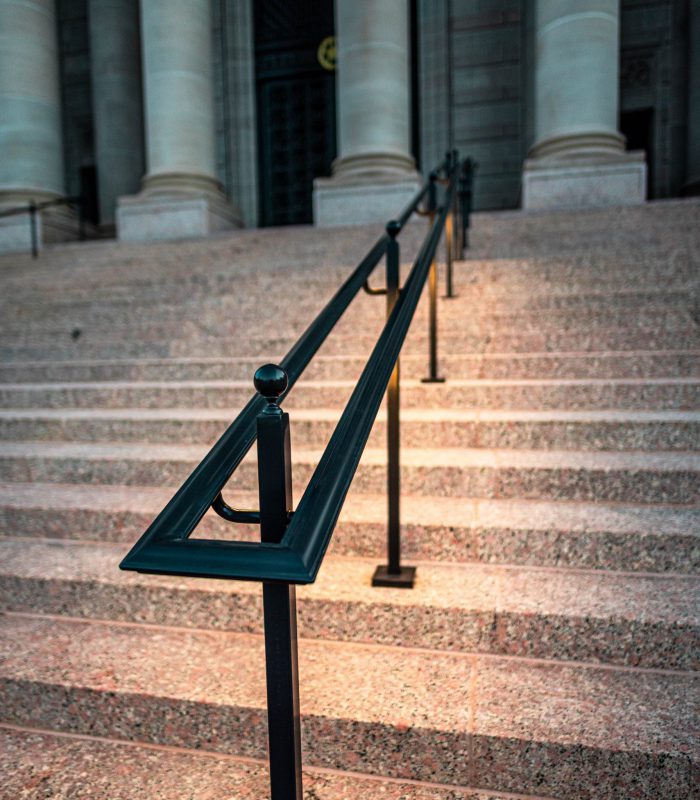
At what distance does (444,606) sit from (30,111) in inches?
513

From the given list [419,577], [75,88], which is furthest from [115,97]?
[419,577]

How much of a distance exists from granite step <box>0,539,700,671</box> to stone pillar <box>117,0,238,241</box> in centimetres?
910

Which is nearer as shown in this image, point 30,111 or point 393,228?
point 393,228

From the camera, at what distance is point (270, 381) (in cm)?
117

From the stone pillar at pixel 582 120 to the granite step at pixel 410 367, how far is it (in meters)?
6.31

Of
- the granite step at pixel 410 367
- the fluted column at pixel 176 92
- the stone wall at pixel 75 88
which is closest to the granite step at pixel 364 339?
the granite step at pixel 410 367

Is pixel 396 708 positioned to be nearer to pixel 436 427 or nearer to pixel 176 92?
pixel 436 427

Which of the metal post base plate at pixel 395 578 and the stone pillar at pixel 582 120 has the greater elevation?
the stone pillar at pixel 582 120

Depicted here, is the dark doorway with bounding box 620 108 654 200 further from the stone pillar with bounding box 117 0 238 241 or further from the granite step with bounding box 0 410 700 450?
the granite step with bounding box 0 410 700 450

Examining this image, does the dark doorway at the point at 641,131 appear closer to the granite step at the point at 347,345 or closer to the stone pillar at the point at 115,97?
the stone pillar at the point at 115,97

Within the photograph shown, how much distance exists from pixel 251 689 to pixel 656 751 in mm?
1067

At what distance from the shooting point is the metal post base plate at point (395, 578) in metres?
2.25

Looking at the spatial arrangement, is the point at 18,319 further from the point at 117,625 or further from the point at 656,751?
the point at 656,751

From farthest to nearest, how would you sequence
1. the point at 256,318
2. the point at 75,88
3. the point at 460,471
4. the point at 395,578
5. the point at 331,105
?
the point at 75,88 < the point at 331,105 < the point at 256,318 < the point at 460,471 < the point at 395,578
